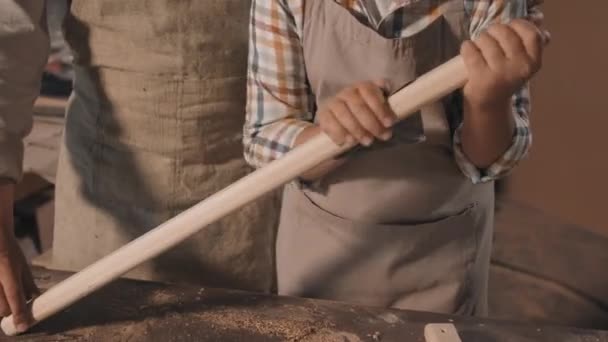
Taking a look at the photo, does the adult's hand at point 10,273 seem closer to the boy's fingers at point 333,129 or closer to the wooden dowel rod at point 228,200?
the wooden dowel rod at point 228,200

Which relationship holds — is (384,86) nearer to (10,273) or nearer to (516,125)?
(516,125)

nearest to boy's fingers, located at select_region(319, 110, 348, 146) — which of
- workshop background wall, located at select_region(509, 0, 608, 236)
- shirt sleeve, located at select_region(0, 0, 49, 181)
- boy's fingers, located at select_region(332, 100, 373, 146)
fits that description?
boy's fingers, located at select_region(332, 100, 373, 146)

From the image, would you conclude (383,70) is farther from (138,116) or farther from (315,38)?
(138,116)

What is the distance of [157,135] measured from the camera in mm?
926

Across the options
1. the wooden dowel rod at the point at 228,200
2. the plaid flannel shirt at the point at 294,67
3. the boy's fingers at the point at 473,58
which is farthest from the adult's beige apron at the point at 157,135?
the boy's fingers at the point at 473,58

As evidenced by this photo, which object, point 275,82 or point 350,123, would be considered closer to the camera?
point 350,123

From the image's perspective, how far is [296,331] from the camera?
657 mm

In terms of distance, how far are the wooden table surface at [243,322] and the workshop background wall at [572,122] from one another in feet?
3.79

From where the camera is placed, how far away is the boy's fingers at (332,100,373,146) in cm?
59

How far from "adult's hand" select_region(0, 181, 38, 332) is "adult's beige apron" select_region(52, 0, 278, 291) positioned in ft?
0.88

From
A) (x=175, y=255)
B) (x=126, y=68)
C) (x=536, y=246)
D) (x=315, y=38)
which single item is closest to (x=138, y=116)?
(x=126, y=68)

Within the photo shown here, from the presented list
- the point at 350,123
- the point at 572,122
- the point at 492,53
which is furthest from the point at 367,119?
the point at 572,122

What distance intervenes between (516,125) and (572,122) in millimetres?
1148

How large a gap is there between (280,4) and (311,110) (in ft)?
0.42
